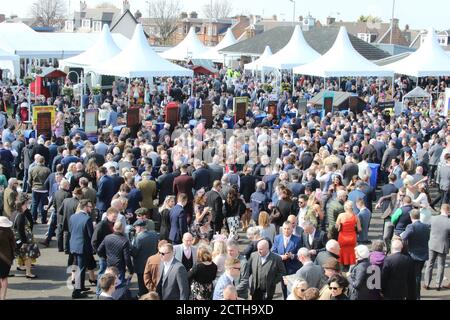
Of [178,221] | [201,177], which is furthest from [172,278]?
[201,177]

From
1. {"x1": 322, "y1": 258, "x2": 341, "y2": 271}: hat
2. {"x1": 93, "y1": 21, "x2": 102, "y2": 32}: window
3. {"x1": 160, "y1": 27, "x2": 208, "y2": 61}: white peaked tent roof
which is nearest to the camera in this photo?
{"x1": 322, "y1": 258, "x2": 341, "y2": 271}: hat

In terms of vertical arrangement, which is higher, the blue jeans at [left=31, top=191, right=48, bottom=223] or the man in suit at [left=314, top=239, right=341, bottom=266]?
the man in suit at [left=314, top=239, right=341, bottom=266]

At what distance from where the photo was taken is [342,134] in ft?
54.7

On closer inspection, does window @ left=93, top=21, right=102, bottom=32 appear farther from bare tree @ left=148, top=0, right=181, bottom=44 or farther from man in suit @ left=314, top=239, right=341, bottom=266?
man in suit @ left=314, top=239, right=341, bottom=266

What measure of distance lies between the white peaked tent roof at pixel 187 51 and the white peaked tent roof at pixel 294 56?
8485 millimetres

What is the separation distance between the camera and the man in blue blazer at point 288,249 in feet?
27.9

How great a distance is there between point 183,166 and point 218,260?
4.52 metres

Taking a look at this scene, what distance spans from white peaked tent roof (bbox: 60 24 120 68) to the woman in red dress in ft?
61.8

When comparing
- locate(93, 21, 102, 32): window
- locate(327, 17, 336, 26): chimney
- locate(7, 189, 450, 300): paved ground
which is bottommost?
locate(7, 189, 450, 300): paved ground

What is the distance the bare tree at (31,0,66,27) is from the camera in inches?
4210

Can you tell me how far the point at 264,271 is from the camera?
7820mm

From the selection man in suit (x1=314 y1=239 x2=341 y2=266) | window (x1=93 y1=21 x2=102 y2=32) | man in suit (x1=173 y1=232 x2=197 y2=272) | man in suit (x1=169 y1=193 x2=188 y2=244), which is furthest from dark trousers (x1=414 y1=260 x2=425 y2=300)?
window (x1=93 y1=21 x2=102 y2=32)
